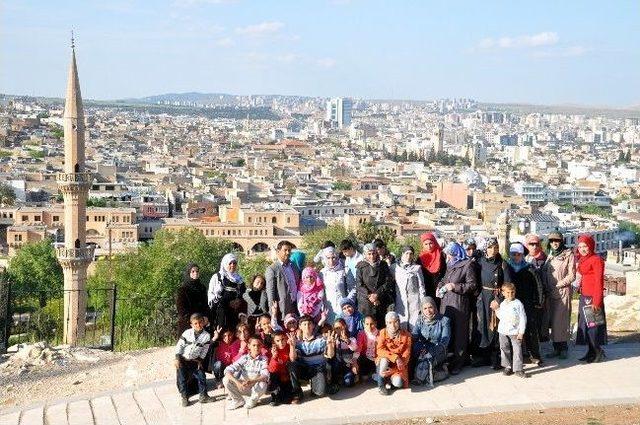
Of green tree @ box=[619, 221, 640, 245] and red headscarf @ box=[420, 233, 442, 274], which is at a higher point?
red headscarf @ box=[420, 233, 442, 274]

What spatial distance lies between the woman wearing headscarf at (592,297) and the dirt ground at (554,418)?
1.01m

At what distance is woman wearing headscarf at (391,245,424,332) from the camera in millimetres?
7664

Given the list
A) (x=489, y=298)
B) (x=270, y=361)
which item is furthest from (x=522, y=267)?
(x=270, y=361)

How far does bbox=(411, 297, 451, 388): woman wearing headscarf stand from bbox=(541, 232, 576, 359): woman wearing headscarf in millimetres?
1058

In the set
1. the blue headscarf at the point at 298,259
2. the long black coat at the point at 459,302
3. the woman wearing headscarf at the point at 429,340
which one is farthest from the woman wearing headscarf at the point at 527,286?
the blue headscarf at the point at 298,259

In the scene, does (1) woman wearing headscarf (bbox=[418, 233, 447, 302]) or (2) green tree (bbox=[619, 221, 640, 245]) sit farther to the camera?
(2) green tree (bbox=[619, 221, 640, 245])

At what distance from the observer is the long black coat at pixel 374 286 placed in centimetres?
766

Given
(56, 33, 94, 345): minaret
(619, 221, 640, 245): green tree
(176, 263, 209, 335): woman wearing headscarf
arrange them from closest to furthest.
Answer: (176, 263, 209, 335): woman wearing headscarf → (56, 33, 94, 345): minaret → (619, 221, 640, 245): green tree

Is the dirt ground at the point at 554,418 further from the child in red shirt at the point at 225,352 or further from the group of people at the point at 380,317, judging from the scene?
the child in red shirt at the point at 225,352

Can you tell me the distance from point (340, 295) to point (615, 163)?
10541 cm

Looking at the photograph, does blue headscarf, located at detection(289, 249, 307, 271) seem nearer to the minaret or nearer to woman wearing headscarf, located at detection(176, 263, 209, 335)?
woman wearing headscarf, located at detection(176, 263, 209, 335)

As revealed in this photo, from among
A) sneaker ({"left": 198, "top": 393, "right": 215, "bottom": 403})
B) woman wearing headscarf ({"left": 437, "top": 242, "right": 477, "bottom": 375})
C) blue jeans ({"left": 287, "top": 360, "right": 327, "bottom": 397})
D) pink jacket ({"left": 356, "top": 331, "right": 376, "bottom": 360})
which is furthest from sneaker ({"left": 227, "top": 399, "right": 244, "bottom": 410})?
woman wearing headscarf ({"left": 437, "top": 242, "right": 477, "bottom": 375})

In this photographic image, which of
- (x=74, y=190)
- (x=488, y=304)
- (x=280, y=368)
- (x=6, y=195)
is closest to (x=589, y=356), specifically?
(x=488, y=304)

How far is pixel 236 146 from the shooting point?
112500 millimetres
